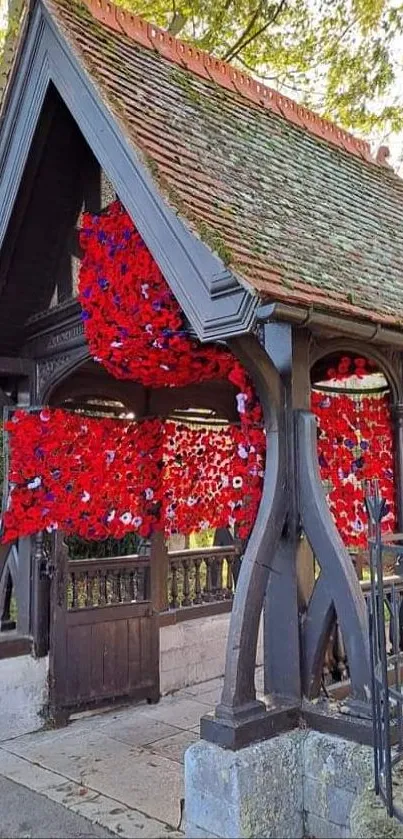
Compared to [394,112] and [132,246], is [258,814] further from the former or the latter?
[394,112]

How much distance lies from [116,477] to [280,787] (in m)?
3.21

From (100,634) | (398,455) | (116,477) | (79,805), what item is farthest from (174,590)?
(398,455)

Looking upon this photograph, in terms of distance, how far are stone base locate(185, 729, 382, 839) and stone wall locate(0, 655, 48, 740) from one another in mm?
2398

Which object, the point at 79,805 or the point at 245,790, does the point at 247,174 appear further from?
the point at 79,805

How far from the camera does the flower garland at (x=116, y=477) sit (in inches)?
212

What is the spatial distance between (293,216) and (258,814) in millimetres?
3117

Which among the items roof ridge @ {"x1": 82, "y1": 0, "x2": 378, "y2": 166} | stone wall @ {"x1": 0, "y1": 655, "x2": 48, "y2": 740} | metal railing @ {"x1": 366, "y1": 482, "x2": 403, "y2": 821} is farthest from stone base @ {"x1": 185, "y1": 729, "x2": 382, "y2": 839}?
roof ridge @ {"x1": 82, "y1": 0, "x2": 378, "y2": 166}

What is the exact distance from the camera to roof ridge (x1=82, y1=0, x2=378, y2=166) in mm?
5297

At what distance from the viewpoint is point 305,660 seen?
3373 millimetres

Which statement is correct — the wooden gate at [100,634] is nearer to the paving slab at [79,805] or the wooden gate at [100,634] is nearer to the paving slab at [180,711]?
the paving slab at [180,711]

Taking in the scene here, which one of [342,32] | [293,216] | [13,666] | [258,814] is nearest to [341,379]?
[293,216]

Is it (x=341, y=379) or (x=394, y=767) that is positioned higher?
(x=341, y=379)

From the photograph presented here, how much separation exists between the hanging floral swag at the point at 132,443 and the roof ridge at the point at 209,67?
1.73 m

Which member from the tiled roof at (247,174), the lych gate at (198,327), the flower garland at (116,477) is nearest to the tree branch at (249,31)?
the lych gate at (198,327)
